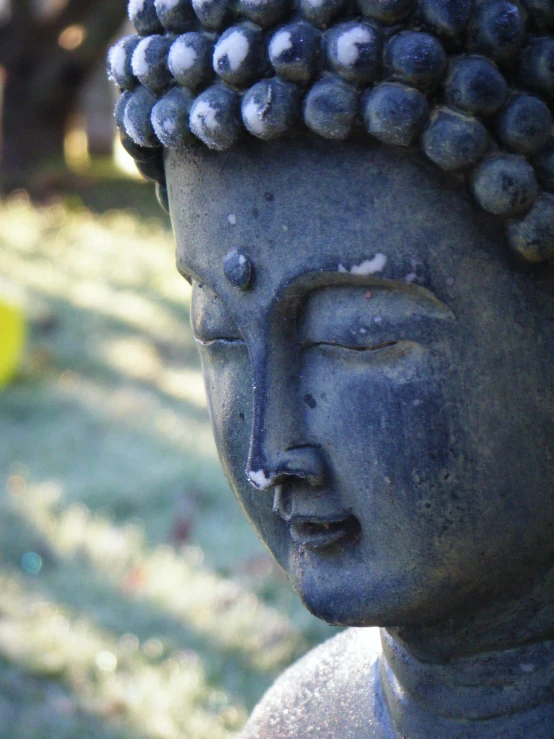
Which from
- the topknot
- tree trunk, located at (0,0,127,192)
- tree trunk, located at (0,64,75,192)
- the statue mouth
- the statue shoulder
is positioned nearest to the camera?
the topknot

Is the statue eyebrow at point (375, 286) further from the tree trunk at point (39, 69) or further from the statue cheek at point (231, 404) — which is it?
the tree trunk at point (39, 69)

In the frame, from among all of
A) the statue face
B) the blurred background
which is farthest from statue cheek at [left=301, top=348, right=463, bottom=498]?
the blurred background

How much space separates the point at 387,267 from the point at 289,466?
24 cm

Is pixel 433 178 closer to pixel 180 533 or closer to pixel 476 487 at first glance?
pixel 476 487

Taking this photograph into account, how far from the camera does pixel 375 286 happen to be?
1.10m

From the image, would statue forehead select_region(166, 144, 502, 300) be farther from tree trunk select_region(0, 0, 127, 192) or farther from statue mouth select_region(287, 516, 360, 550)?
tree trunk select_region(0, 0, 127, 192)

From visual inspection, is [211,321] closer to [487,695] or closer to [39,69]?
[487,695]

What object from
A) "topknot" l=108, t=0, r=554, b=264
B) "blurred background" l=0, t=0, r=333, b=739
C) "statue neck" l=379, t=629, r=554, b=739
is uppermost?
"topknot" l=108, t=0, r=554, b=264

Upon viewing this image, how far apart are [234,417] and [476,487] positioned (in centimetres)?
31

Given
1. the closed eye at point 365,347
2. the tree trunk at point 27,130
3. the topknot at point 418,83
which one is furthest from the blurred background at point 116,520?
the topknot at point 418,83

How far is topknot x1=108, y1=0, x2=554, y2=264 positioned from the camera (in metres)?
1.02

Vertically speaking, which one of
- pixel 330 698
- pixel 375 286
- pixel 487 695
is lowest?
pixel 330 698

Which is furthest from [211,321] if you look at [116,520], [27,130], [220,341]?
[27,130]

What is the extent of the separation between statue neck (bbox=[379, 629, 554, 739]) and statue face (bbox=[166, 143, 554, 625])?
0.10 meters
